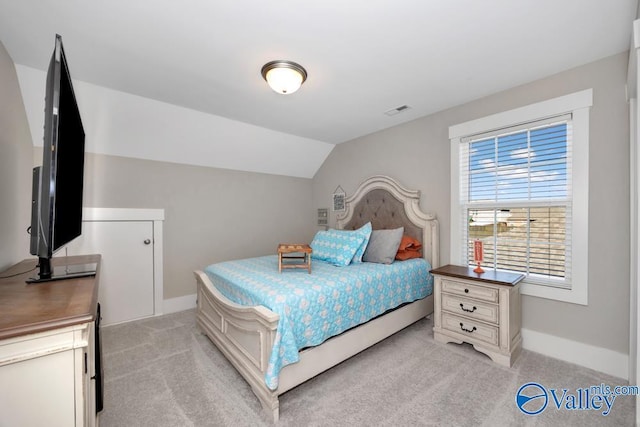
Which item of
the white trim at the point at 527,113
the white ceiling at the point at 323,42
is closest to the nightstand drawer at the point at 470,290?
the white trim at the point at 527,113

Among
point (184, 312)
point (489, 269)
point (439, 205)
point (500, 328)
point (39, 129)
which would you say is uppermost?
point (39, 129)

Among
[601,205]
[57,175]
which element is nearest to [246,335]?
[57,175]

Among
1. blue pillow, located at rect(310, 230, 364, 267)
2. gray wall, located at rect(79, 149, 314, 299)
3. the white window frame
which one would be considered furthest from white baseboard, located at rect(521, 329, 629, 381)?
gray wall, located at rect(79, 149, 314, 299)

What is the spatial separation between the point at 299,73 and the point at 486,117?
6.27ft

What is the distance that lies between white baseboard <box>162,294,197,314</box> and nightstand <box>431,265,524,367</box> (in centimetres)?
296

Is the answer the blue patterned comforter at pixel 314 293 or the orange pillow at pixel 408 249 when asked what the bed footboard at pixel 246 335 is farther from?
the orange pillow at pixel 408 249

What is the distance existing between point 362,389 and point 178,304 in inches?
103

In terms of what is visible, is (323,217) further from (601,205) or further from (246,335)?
(601,205)

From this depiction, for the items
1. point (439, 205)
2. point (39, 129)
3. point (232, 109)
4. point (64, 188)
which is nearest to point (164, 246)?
point (39, 129)

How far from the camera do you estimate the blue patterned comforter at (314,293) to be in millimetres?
1720

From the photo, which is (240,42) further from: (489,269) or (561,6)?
(489,269)

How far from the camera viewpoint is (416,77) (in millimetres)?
2336

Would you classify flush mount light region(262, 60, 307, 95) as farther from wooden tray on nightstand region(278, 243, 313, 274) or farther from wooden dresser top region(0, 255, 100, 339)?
wooden dresser top region(0, 255, 100, 339)

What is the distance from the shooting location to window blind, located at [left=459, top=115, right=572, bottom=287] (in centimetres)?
230
